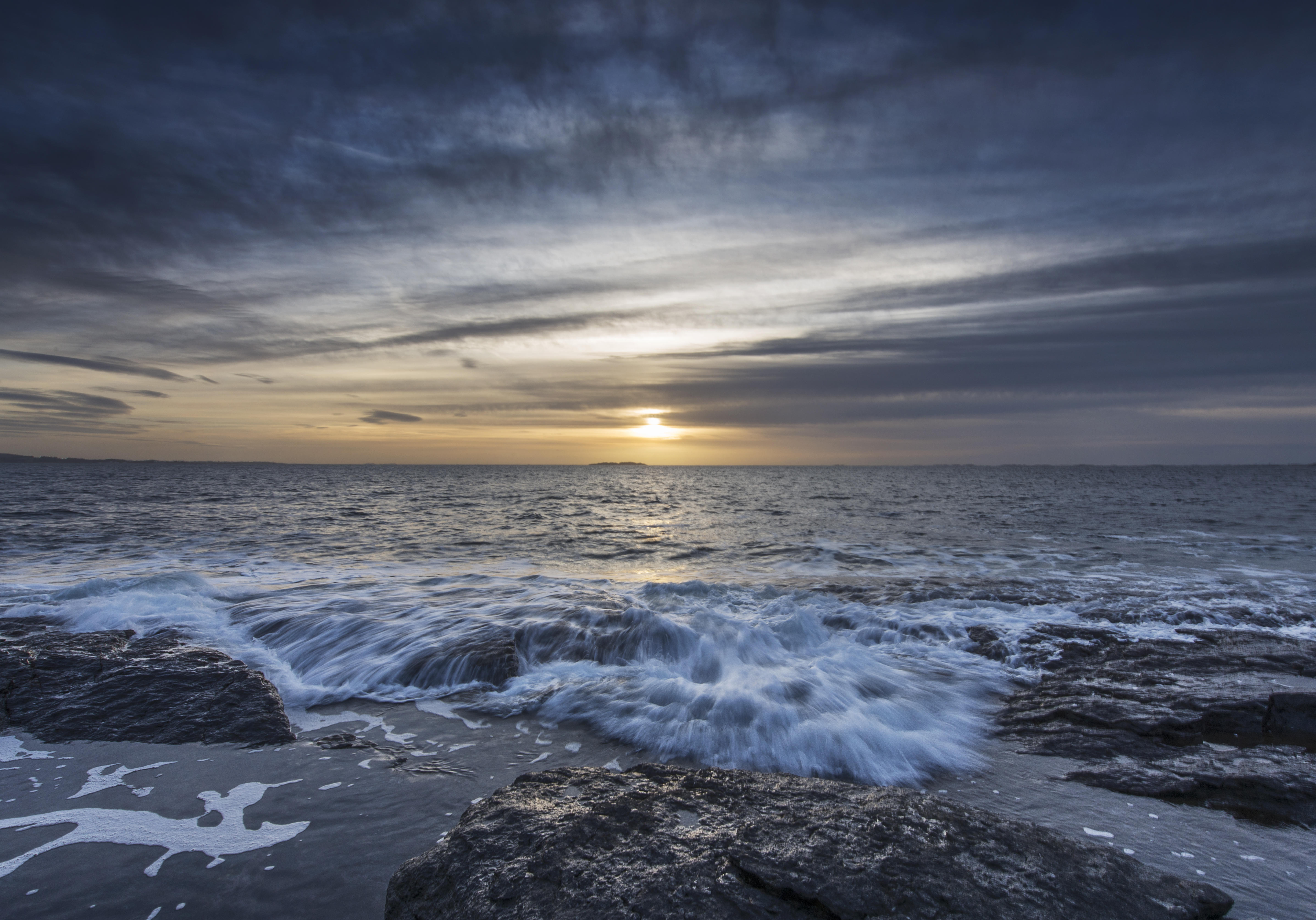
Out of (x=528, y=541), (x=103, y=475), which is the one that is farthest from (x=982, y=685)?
(x=103, y=475)

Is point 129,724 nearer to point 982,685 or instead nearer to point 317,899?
point 317,899

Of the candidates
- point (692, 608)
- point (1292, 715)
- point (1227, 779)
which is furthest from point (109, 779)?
point (1292, 715)

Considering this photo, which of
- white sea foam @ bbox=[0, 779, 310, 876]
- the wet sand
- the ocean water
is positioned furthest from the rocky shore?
the ocean water

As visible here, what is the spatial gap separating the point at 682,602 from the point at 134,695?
800 cm

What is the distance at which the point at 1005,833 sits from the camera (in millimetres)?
3336

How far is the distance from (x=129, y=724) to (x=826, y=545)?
18008mm

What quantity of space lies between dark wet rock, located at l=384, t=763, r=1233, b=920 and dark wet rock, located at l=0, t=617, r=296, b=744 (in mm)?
3498

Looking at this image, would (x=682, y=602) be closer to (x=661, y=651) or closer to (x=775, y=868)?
(x=661, y=651)

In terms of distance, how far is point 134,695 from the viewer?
6297mm

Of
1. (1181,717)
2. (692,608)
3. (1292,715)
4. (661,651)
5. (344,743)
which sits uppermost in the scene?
(1292,715)

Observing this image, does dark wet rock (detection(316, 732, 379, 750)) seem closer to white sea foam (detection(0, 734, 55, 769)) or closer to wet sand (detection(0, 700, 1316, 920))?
wet sand (detection(0, 700, 1316, 920))

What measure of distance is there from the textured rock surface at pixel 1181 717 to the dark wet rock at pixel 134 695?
7.26m

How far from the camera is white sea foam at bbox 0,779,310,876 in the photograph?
387 cm

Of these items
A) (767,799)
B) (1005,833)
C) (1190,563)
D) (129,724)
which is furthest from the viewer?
(1190,563)
